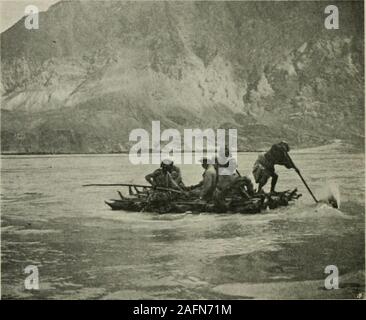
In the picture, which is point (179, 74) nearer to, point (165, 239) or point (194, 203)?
point (194, 203)

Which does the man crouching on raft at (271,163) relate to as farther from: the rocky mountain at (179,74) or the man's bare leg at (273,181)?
the rocky mountain at (179,74)

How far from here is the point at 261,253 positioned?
8.98m

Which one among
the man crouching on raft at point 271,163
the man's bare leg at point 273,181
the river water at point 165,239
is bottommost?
the river water at point 165,239

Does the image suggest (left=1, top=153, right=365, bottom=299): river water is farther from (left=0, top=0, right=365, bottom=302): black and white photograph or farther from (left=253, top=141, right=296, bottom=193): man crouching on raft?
(left=253, top=141, right=296, bottom=193): man crouching on raft

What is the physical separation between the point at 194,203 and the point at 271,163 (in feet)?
4.74

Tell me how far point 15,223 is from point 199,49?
4.26m

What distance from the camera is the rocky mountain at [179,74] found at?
9625 mm

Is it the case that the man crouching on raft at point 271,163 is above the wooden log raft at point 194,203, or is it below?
above

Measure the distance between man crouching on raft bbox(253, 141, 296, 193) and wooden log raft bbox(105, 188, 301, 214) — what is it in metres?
0.19

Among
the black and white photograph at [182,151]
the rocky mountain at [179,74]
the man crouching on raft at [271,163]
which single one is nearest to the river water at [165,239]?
the black and white photograph at [182,151]

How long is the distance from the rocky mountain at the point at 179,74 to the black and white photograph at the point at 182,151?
0.08 feet

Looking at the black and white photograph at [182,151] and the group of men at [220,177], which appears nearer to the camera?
the black and white photograph at [182,151]

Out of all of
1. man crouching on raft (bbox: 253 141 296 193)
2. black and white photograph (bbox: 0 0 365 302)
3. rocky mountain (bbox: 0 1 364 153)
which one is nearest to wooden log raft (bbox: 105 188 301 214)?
black and white photograph (bbox: 0 0 365 302)
